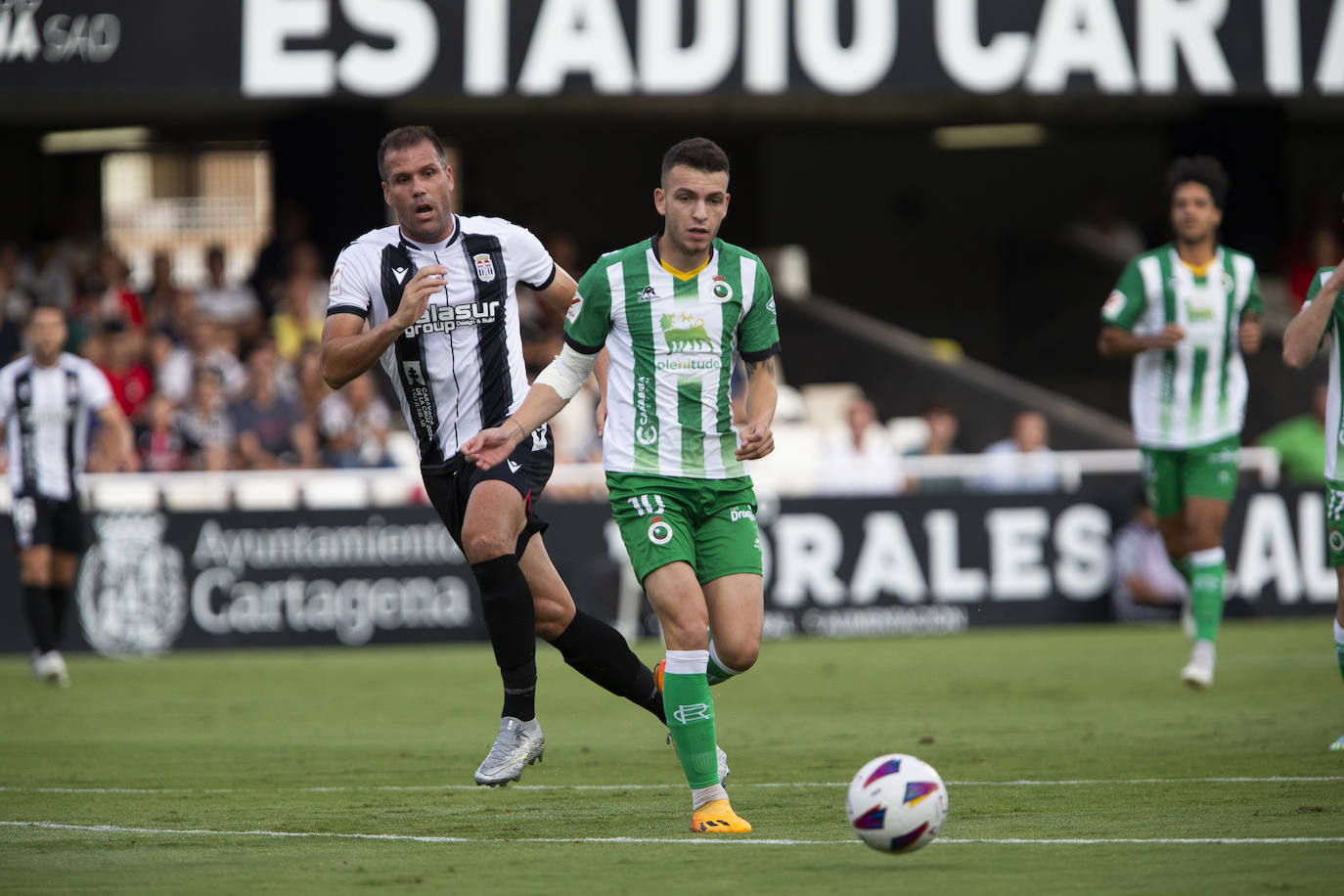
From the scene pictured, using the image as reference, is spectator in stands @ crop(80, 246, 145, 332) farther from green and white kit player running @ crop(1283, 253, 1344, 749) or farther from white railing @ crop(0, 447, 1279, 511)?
green and white kit player running @ crop(1283, 253, 1344, 749)

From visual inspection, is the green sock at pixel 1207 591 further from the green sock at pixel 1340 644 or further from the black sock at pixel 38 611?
the black sock at pixel 38 611

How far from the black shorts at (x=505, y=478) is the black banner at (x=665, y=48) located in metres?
10.8

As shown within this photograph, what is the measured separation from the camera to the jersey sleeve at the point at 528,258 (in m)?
7.70

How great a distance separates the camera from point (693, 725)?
20.3 feet

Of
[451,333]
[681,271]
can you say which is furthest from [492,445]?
[451,333]

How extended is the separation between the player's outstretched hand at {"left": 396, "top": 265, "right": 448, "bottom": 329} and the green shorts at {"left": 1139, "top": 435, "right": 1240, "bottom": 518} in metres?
5.63

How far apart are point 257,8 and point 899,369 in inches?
348

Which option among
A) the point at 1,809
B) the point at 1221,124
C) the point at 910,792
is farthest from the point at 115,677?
the point at 1221,124

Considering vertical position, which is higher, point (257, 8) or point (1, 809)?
point (257, 8)

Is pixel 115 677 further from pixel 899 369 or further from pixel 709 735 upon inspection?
pixel 899 369

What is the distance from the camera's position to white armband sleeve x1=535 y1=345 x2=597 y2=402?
263 inches

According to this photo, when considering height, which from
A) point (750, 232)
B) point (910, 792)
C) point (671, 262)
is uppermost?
point (750, 232)

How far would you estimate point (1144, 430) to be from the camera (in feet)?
36.7

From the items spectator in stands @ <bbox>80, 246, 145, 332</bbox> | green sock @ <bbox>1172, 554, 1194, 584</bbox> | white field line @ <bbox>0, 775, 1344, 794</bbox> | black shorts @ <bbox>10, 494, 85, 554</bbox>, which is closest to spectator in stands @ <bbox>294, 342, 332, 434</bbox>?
spectator in stands @ <bbox>80, 246, 145, 332</bbox>
